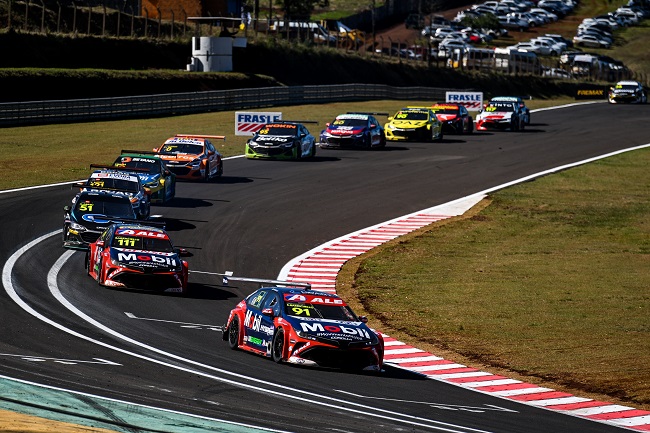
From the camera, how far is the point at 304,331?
63.3 feet

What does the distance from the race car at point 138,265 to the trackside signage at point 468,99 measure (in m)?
44.9

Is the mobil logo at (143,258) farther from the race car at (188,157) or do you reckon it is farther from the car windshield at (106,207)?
the race car at (188,157)

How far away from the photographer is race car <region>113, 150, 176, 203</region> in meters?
36.9

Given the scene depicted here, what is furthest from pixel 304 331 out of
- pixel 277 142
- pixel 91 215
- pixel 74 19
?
pixel 74 19

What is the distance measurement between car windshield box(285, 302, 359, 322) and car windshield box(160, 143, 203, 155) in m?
22.6

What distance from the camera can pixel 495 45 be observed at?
117 meters

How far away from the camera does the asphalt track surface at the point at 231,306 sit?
15719 millimetres

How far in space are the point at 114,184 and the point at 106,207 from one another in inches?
97.7

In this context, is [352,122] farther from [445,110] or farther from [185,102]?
[185,102]

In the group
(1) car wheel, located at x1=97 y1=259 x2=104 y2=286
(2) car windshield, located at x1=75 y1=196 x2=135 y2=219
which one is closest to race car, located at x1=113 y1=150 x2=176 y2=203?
(2) car windshield, located at x1=75 y1=196 x2=135 y2=219

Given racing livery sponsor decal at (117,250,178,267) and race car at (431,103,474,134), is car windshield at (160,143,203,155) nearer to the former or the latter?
racing livery sponsor decal at (117,250,178,267)

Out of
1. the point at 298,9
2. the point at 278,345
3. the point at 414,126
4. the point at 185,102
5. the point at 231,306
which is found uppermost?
the point at 298,9

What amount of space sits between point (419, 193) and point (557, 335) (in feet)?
67.4

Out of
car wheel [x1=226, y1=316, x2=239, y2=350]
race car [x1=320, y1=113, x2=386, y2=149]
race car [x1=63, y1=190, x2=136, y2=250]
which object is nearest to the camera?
car wheel [x1=226, y1=316, x2=239, y2=350]
